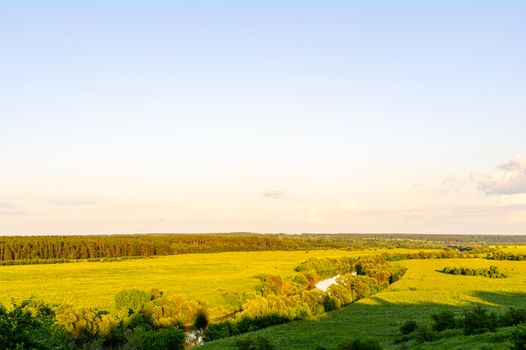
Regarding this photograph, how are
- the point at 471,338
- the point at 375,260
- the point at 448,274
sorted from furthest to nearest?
the point at 375,260
the point at 448,274
the point at 471,338

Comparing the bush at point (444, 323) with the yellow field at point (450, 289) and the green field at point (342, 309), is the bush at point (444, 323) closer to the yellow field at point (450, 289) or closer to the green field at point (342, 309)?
the green field at point (342, 309)

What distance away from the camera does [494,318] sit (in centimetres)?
4106

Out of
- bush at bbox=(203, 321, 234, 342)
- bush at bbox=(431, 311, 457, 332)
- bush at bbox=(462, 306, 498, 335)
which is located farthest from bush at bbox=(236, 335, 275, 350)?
bush at bbox=(462, 306, 498, 335)

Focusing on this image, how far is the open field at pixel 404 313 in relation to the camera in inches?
1549

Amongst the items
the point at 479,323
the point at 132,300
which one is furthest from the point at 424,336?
the point at 132,300

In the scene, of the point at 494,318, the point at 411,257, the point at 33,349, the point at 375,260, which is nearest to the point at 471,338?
the point at 494,318

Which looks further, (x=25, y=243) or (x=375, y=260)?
(x=25, y=243)

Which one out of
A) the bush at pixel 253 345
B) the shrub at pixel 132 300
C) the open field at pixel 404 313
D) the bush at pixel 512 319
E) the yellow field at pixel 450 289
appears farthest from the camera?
the yellow field at pixel 450 289

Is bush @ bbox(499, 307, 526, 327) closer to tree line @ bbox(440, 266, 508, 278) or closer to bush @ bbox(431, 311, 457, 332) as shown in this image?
bush @ bbox(431, 311, 457, 332)

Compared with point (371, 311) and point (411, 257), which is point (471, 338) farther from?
point (411, 257)

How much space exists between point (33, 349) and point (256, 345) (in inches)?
873

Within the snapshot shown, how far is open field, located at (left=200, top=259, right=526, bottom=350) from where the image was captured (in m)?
39.3

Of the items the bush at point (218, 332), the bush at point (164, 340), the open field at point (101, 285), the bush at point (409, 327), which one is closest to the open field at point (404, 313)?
the bush at point (409, 327)

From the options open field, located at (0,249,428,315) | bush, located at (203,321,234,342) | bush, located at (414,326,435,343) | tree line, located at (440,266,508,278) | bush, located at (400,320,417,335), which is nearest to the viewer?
bush, located at (414,326,435,343)
